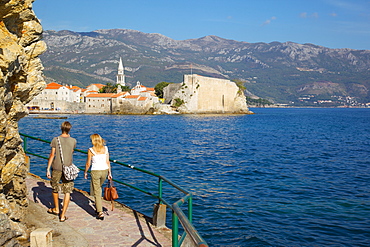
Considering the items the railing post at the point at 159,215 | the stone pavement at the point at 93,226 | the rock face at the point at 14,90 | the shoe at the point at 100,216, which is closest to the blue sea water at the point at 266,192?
the railing post at the point at 159,215

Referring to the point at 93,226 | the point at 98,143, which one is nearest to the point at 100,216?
the point at 93,226

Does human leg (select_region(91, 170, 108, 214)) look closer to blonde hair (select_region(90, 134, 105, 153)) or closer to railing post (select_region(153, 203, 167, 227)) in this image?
blonde hair (select_region(90, 134, 105, 153))

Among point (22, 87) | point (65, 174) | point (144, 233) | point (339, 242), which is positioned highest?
point (22, 87)

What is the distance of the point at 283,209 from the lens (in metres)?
9.70

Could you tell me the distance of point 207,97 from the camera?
81938 millimetres

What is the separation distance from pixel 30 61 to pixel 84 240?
3.20 meters

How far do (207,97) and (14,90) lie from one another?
253ft

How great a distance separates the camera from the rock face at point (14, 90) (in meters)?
4.46

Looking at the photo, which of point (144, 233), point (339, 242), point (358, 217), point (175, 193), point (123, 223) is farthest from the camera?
point (175, 193)

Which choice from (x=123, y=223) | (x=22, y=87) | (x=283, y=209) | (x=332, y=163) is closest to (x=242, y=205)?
(x=283, y=209)

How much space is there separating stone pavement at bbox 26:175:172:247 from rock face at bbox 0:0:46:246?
1.43 feet

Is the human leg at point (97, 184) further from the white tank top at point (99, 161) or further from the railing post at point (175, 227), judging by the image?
the railing post at point (175, 227)

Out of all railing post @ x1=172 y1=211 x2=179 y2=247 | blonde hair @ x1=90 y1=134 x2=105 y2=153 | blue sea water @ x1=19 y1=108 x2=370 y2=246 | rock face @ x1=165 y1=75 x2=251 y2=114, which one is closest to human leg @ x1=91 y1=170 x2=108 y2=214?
blonde hair @ x1=90 y1=134 x2=105 y2=153

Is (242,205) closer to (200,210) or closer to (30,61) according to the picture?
(200,210)
